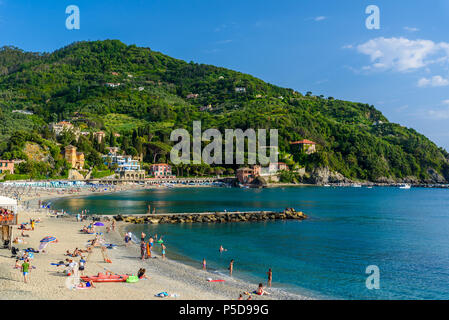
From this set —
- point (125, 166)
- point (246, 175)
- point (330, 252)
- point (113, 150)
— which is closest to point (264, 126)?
point (246, 175)

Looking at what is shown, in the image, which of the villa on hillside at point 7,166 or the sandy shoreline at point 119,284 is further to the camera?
the villa on hillside at point 7,166

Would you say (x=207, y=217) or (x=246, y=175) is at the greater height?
(x=246, y=175)

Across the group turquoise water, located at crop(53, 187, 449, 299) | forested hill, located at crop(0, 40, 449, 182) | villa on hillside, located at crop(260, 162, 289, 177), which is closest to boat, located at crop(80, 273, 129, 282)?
turquoise water, located at crop(53, 187, 449, 299)

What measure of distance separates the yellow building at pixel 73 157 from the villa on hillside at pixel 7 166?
1684 centimetres

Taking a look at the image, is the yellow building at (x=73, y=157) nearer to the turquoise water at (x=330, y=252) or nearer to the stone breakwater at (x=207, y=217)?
the turquoise water at (x=330, y=252)

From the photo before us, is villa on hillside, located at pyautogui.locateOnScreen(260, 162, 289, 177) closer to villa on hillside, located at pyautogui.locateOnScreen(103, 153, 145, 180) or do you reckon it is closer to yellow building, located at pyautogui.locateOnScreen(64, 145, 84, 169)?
villa on hillside, located at pyautogui.locateOnScreen(103, 153, 145, 180)

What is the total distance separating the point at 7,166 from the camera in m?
81.4

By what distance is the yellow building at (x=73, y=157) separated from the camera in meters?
98.4

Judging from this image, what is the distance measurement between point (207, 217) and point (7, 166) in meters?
60.6

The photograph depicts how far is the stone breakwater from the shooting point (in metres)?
40.5

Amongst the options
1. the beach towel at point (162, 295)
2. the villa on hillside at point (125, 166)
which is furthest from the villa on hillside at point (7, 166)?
the beach towel at point (162, 295)

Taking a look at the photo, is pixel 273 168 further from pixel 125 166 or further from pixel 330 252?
pixel 330 252

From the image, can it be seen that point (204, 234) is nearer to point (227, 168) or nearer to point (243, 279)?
point (243, 279)

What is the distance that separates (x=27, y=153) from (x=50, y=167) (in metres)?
6.23
